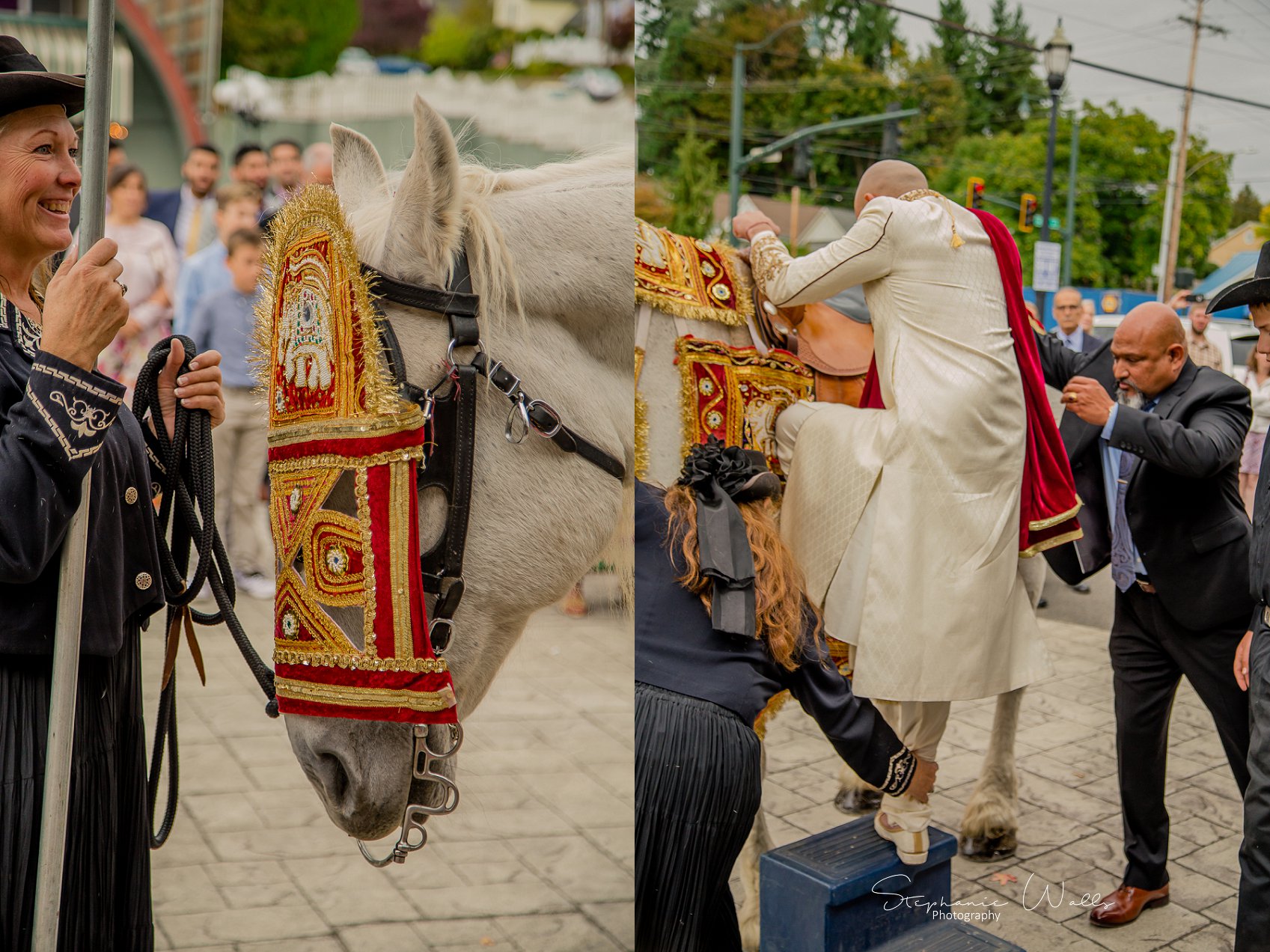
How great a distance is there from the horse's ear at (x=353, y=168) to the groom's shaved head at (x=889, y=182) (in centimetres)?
103

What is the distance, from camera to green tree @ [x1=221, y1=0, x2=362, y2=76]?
48.7ft

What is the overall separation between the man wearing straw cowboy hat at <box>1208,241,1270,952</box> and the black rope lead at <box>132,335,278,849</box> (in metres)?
2.02

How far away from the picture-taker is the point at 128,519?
170 centimetres

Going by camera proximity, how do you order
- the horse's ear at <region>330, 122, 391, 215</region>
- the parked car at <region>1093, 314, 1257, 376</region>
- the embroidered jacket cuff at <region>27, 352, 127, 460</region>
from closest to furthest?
the embroidered jacket cuff at <region>27, 352, 127, 460</region>
the horse's ear at <region>330, 122, 391, 215</region>
the parked car at <region>1093, 314, 1257, 376</region>

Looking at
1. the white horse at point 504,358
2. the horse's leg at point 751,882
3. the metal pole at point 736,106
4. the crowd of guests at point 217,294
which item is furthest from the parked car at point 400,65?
the white horse at point 504,358

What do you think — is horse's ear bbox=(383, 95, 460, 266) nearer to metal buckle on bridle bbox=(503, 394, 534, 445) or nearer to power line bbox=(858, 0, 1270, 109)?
metal buckle on bridle bbox=(503, 394, 534, 445)

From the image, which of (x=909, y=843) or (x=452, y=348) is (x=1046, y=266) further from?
(x=452, y=348)

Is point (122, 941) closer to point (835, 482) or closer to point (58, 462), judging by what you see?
point (58, 462)

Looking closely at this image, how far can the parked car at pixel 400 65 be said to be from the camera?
13.1m

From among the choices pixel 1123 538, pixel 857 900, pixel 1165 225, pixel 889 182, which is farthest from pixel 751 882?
pixel 1165 225

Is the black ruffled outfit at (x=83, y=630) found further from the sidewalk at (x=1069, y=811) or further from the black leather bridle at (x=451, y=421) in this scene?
the sidewalk at (x=1069, y=811)

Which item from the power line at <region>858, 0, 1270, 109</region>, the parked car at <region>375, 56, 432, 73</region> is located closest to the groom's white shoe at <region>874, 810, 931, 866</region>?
the power line at <region>858, 0, 1270, 109</region>

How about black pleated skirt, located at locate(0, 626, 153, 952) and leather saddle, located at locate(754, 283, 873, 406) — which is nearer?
black pleated skirt, located at locate(0, 626, 153, 952)

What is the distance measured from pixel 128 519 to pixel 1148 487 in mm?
2425
